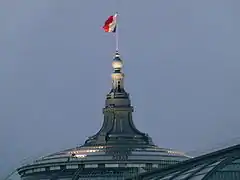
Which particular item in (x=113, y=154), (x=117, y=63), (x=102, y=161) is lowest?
(x=102, y=161)

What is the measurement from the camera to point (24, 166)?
488 ft

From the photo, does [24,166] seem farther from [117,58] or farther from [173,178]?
[173,178]

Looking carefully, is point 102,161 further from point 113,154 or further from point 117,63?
point 117,63

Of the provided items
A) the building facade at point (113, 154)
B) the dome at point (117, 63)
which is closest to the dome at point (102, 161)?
the building facade at point (113, 154)

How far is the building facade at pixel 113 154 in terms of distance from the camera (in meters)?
138

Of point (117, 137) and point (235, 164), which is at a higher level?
point (117, 137)

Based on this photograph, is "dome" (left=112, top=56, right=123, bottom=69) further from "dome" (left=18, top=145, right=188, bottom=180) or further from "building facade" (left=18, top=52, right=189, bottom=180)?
"dome" (left=18, top=145, right=188, bottom=180)

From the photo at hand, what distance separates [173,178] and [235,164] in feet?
25.6

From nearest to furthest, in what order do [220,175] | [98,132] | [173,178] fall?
[220,175] < [173,178] < [98,132]

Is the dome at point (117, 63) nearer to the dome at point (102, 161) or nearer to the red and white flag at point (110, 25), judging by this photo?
the red and white flag at point (110, 25)

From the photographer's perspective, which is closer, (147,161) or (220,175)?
(220,175)

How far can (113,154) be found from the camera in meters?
141

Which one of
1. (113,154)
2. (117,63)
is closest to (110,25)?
(117,63)

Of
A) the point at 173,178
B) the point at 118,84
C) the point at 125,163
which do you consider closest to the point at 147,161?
the point at 125,163
